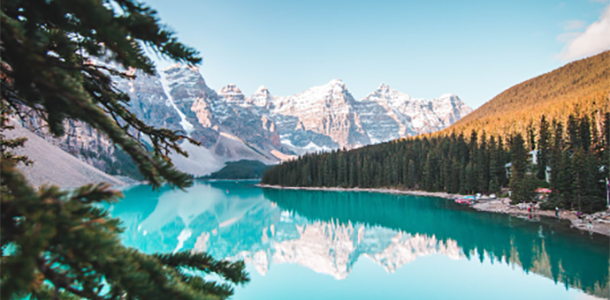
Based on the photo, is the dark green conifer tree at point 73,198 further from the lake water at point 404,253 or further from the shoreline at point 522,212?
the shoreline at point 522,212

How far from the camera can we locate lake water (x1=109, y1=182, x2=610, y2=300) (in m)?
17.3

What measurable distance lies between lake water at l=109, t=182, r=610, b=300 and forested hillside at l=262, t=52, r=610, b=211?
742 cm

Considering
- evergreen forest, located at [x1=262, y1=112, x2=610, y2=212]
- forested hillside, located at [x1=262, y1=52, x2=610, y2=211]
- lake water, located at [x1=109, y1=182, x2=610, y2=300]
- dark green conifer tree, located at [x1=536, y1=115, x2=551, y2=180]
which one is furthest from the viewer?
dark green conifer tree, located at [x1=536, y1=115, x2=551, y2=180]

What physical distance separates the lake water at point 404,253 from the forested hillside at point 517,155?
7.42 meters

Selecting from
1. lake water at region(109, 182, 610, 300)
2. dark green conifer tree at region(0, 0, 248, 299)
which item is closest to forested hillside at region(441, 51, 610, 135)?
lake water at region(109, 182, 610, 300)

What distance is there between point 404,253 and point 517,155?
37.1 meters

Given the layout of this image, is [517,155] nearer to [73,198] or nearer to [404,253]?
[404,253]

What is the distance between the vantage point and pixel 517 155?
50.8 m

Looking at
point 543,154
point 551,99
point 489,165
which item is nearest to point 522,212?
point 543,154

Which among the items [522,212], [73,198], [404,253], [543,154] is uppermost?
[543,154]

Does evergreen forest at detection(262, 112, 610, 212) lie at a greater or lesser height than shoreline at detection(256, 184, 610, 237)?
greater

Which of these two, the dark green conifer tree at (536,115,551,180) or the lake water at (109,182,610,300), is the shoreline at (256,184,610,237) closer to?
the lake water at (109,182,610,300)

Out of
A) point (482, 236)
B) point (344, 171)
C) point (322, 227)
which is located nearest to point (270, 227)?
point (322, 227)

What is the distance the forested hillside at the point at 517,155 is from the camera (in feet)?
112
